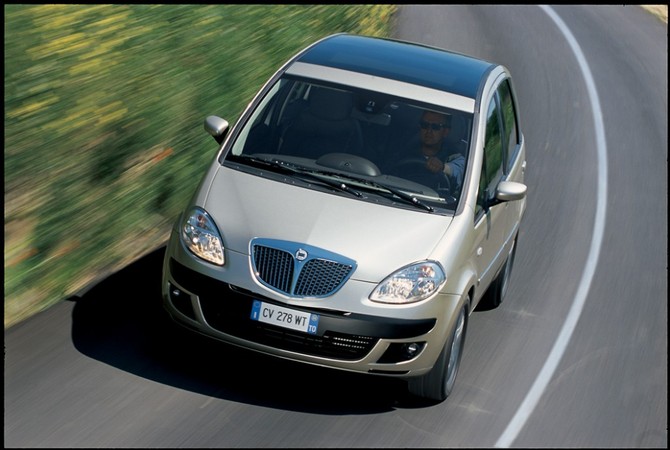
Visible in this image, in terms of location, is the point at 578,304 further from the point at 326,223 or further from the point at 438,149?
the point at 326,223

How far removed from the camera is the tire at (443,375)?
7496mm

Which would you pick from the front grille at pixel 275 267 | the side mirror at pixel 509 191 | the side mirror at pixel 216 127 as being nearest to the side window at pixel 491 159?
the side mirror at pixel 509 191

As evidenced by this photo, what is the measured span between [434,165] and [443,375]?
4.78 feet

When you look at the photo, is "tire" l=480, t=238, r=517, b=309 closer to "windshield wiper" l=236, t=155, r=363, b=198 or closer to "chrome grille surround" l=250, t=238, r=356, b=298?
"windshield wiper" l=236, t=155, r=363, b=198

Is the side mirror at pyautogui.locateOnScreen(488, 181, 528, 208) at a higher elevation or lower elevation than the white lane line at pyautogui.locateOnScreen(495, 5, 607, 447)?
higher

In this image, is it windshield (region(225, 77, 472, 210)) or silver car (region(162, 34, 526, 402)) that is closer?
silver car (region(162, 34, 526, 402))

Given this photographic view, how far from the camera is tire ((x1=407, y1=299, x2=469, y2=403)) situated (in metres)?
7.50

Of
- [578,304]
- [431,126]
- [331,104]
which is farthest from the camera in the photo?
[578,304]

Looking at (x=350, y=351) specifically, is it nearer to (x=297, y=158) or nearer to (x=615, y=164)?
(x=297, y=158)

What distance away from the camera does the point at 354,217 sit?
24.3 ft

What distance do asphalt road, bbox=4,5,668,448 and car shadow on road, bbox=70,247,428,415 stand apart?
1 cm

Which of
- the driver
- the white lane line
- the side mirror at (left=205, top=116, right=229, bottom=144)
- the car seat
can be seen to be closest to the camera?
the white lane line

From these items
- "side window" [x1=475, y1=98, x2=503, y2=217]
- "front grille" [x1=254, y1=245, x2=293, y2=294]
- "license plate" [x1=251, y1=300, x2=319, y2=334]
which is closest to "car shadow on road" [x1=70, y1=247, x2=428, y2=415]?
"license plate" [x1=251, y1=300, x2=319, y2=334]

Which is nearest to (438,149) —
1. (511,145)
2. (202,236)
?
(511,145)
